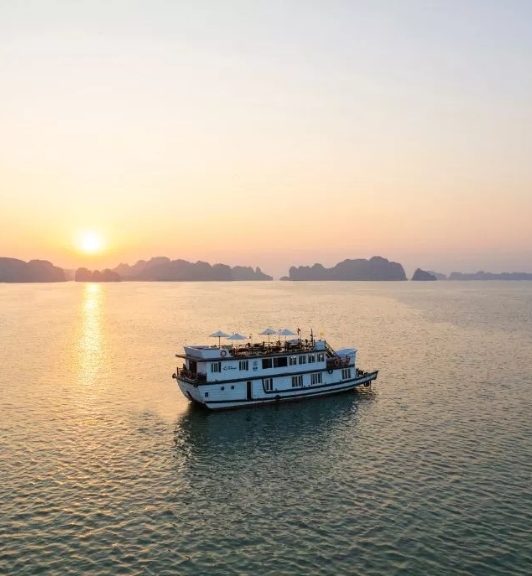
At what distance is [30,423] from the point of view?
60.9 meters

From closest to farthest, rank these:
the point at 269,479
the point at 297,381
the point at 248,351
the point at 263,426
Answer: the point at 269,479 → the point at 263,426 → the point at 248,351 → the point at 297,381

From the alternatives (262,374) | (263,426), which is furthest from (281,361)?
(263,426)

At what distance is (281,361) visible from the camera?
71.6 metres

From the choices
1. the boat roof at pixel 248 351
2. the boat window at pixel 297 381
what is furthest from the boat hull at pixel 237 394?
the boat roof at pixel 248 351

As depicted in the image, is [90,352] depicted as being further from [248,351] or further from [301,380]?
[301,380]

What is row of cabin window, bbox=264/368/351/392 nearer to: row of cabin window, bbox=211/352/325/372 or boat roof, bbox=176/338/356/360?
row of cabin window, bbox=211/352/325/372

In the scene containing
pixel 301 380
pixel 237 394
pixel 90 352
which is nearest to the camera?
pixel 237 394

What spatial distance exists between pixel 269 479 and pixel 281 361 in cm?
2766

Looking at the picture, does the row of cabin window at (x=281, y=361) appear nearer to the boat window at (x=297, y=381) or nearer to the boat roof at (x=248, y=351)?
the boat roof at (x=248, y=351)

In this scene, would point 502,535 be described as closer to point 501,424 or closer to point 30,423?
point 501,424

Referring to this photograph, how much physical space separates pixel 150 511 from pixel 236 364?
1186 inches

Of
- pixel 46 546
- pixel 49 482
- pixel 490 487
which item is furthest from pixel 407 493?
pixel 49 482

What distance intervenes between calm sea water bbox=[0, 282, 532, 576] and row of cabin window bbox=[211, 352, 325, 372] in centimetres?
587

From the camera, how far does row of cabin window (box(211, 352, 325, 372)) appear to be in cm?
6681
